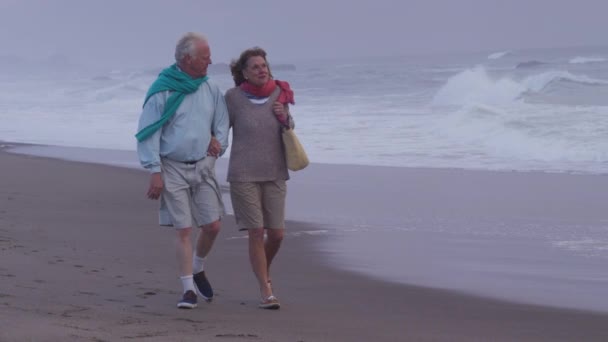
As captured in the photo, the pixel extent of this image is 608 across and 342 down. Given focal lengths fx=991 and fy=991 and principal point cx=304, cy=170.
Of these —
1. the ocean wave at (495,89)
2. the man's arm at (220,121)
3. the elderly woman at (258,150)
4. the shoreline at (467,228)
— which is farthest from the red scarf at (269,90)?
the ocean wave at (495,89)

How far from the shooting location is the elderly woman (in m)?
5.16

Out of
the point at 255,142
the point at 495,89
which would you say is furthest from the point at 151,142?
the point at 495,89

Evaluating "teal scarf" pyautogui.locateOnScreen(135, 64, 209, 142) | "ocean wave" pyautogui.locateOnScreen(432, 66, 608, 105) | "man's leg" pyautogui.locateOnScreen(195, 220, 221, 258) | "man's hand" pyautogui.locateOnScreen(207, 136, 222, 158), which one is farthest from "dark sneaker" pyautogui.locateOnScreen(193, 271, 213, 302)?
"ocean wave" pyautogui.locateOnScreen(432, 66, 608, 105)

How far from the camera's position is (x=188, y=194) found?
A: 16.8 feet

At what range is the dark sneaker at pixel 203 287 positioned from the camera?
17.4 feet

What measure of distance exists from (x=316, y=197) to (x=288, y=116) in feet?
17.9

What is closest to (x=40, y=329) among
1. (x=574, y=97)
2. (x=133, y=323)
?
(x=133, y=323)

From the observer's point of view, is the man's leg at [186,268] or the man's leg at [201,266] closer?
the man's leg at [186,268]

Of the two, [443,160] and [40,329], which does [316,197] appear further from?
[40,329]

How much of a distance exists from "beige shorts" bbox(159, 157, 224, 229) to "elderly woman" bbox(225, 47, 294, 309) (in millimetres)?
142

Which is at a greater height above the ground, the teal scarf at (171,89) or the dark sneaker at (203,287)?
the teal scarf at (171,89)

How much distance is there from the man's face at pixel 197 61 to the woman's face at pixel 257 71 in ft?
0.77

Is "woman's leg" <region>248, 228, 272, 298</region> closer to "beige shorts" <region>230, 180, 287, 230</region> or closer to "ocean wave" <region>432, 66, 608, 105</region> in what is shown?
"beige shorts" <region>230, 180, 287, 230</region>

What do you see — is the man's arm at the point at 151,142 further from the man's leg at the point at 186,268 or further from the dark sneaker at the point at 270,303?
the dark sneaker at the point at 270,303
